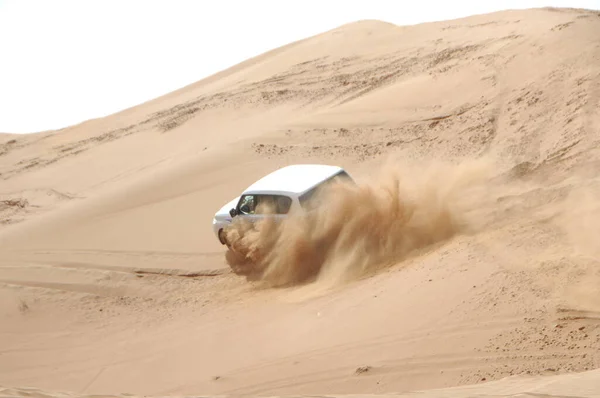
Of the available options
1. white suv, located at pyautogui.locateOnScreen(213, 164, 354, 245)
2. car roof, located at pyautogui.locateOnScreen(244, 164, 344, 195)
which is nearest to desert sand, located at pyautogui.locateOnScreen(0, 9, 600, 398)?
white suv, located at pyautogui.locateOnScreen(213, 164, 354, 245)

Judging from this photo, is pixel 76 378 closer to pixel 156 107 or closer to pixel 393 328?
pixel 393 328

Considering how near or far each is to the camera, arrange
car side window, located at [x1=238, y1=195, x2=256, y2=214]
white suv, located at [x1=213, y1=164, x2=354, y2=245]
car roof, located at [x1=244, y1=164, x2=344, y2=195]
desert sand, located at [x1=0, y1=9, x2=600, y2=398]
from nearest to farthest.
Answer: desert sand, located at [x1=0, y1=9, x2=600, y2=398] < white suv, located at [x1=213, y1=164, x2=354, y2=245] < car roof, located at [x1=244, y1=164, x2=344, y2=195] < car side window, located at [x1=238, y1=195, x2=256, y2=214]

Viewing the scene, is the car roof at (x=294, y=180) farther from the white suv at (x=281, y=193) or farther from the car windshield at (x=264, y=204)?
the car windshield at (x=264, y=204)

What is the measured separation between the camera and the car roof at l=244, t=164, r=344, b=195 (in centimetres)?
1353

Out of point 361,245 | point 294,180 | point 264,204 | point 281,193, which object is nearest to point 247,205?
point 264,204

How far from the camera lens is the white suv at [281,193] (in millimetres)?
13359

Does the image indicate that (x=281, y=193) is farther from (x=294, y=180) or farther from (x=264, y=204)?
(x=294, y=180)

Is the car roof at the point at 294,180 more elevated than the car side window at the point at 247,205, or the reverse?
the car roof at the point at 294,180

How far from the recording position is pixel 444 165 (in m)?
15.9

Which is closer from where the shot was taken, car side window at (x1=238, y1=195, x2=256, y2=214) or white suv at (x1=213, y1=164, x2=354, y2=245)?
white suv at (x1=213, y1=164, x2=354, y2=245)

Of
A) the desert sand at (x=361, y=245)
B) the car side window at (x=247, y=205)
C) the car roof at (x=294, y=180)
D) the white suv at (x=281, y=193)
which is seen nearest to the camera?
the desert sand at (x=361, y=245)

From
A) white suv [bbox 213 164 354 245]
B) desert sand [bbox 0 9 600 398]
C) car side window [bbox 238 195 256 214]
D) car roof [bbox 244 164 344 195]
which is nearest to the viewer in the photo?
desert sand [bbox 0 9 600 398]

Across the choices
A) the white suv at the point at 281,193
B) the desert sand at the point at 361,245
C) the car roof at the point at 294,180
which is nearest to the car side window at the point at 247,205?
the white suv at the point at 281,193

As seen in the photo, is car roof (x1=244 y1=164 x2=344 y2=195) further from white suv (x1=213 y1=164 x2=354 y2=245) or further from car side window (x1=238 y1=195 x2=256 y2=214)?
car side window (x1=238 y1=195 x2=256 y2=214)
